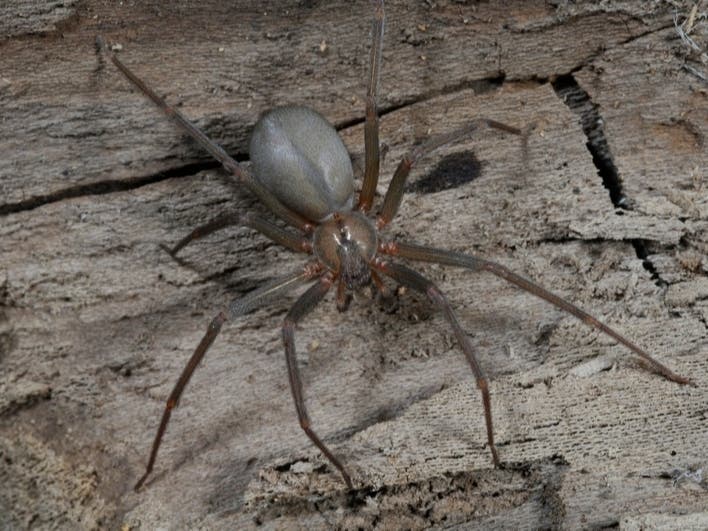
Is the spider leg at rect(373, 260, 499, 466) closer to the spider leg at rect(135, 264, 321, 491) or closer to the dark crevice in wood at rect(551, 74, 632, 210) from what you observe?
the spider leg at rect(135, 264, 321, 491)

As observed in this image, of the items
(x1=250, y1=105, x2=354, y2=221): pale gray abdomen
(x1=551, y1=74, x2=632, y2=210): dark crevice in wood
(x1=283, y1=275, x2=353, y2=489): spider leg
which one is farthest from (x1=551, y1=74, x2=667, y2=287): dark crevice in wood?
(x1=283, y1=275, x2=353, y2=489): spider leg

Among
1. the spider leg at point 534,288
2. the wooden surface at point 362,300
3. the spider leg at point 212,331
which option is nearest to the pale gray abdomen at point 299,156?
the wooden surface at point 362,300

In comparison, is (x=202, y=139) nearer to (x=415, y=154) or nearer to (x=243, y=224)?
(x=243, y=224)

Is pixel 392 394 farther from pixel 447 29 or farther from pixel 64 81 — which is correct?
pixel 64 81

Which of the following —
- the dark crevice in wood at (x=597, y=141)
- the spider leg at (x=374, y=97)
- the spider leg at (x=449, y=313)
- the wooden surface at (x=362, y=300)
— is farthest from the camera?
the spider leg at (x=374, y=97)

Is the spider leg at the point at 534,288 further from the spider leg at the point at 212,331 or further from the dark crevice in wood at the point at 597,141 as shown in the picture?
the spider leg at the point at 212,331

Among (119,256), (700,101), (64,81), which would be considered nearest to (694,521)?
(700,101)

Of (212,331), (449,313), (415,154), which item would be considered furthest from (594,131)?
(212,331)
